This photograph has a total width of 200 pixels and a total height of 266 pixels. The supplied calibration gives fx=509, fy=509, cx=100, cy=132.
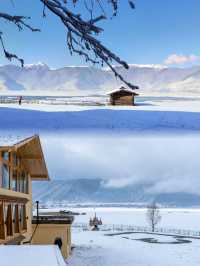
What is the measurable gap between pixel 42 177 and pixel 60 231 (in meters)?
3.00

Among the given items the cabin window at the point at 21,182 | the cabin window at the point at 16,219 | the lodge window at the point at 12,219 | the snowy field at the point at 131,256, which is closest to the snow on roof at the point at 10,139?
the lodge window at the point at 12,219

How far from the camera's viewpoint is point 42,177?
2386 cm

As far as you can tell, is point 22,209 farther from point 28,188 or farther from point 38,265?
point 38,265

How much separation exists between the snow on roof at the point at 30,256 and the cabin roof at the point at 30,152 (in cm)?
886

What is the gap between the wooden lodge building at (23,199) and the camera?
50.2 feet

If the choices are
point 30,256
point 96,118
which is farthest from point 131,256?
point 30,256

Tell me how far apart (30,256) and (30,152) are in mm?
15025

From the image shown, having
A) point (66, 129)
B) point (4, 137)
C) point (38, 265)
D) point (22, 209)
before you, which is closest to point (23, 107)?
point (66, 129)

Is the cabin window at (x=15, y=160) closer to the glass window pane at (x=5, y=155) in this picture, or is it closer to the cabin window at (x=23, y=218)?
the glass window pane at (x=5, y=155)

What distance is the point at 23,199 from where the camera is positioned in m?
19.9

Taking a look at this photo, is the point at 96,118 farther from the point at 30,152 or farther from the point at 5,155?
the point at 5,155

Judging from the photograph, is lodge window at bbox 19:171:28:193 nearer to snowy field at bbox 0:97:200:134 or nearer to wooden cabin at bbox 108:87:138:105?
snowy field at bbox 0:97:200:134

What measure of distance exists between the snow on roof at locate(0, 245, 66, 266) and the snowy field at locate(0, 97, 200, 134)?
1534 centimetres

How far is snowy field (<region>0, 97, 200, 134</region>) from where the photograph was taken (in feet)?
75.2
